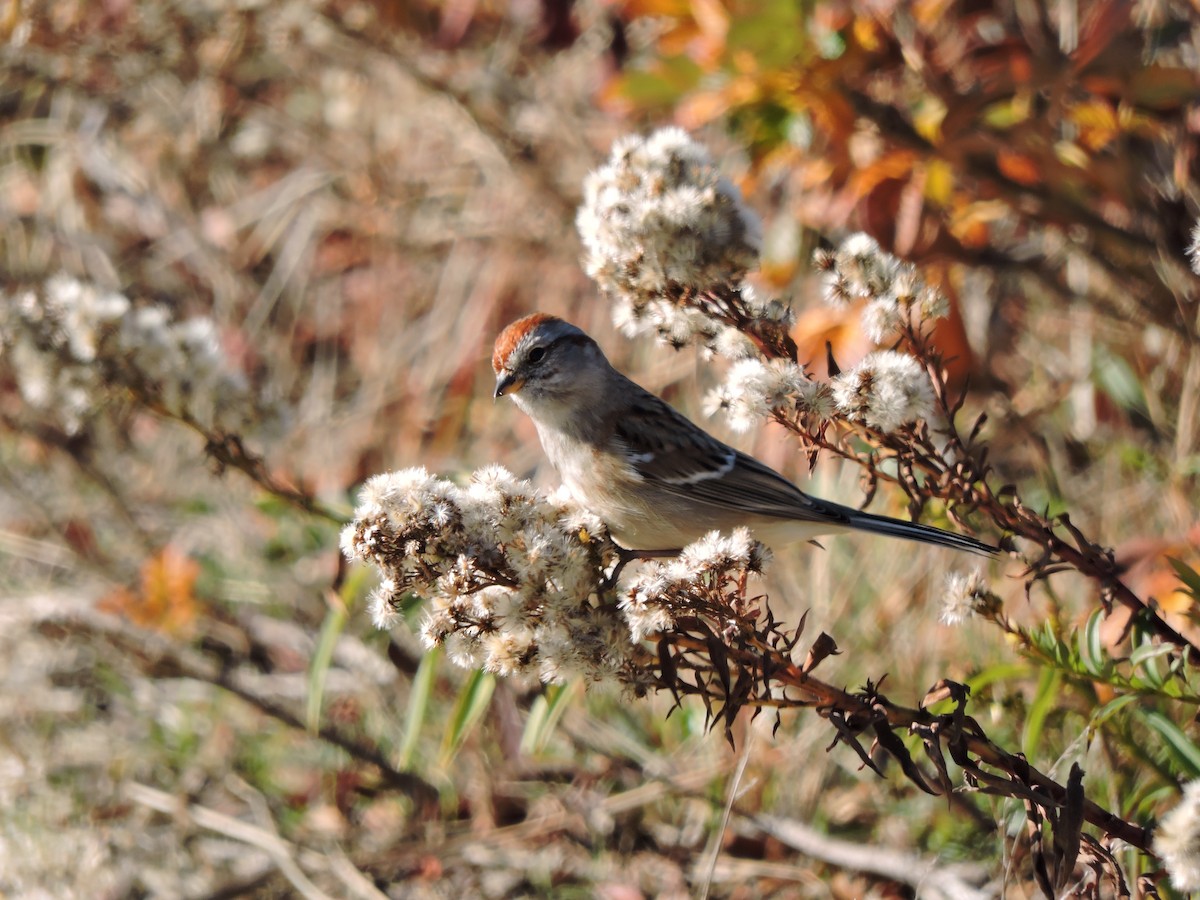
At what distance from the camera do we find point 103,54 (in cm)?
470

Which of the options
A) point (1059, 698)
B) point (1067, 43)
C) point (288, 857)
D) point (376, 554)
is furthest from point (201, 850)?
point (1067, 43)

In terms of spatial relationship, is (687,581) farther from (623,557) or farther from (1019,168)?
(1019,168)

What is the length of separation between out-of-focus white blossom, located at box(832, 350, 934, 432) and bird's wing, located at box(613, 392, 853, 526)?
90 centimetres

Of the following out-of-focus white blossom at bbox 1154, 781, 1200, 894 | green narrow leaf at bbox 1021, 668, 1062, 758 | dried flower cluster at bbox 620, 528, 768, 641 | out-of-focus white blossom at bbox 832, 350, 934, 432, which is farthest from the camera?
green narrow leaf at bbox 1021, 668, 1062, 758

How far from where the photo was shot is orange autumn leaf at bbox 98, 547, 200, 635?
3.71 metres

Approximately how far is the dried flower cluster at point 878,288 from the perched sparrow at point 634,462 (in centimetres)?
79

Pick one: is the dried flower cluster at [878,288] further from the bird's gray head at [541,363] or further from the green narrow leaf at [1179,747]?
the bird's gray head at [541,363]

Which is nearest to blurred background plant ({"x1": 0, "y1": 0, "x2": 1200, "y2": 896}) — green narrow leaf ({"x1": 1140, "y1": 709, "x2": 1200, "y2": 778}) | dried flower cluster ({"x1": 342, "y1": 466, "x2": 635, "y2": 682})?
green narrow leaf ({"x1": 1140, "y1": 709, "x2": 1200, "y2": 778})

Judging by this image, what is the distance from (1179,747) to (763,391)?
0.93 m

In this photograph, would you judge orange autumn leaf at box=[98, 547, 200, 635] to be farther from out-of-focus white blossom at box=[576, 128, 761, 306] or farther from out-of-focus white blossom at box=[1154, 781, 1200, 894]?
out-of-focus white blossom at box=[1154, 781, 1200, 894]

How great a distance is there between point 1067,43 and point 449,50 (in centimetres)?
233

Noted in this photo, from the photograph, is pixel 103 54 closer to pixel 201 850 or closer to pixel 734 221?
pixel 201 850

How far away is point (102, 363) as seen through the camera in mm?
2664

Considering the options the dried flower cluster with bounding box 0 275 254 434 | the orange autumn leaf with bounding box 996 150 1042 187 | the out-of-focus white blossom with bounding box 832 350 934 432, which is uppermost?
the orange autumn leaf with bounding box 996 150 1042 187
